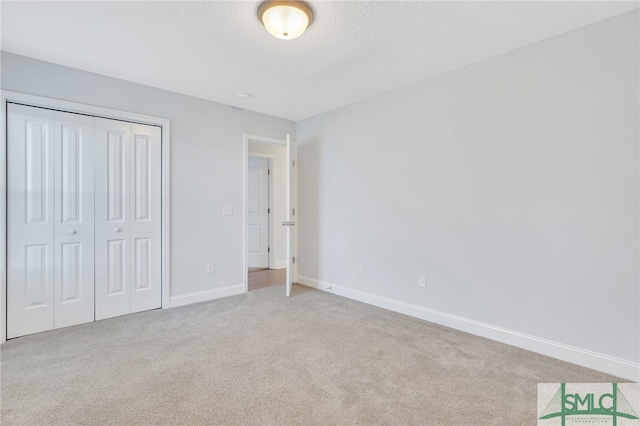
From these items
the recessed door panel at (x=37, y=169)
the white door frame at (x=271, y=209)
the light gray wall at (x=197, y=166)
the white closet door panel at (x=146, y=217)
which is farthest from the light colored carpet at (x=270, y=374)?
the white door frame at (x=271, y=209)

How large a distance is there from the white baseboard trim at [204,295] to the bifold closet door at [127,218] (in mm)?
182

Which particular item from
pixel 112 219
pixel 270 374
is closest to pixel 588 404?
pixel 270 374

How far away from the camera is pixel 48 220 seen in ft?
9.17

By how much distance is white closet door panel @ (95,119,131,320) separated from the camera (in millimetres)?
3076

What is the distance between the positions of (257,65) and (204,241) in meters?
2.19

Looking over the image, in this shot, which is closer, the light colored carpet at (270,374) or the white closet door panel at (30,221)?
the light colored carpet at (270,374)

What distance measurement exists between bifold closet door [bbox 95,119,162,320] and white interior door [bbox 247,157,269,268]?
2.54m

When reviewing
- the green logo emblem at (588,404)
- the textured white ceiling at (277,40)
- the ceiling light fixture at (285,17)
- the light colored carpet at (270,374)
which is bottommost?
the green logo emblem at (588,404)

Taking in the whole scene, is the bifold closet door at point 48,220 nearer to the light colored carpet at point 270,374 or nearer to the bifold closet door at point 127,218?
the bifold closet door at point 127,218

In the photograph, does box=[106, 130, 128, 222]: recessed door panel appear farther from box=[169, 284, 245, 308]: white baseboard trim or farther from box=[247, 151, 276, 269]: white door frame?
box=[247, 151, 276, 269]: white door frame

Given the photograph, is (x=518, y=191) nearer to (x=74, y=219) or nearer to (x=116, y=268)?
(x=116, y=268)

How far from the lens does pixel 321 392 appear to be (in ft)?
6.20

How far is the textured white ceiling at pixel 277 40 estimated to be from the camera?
6.63 feet

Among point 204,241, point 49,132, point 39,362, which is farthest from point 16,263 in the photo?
point 204,241
